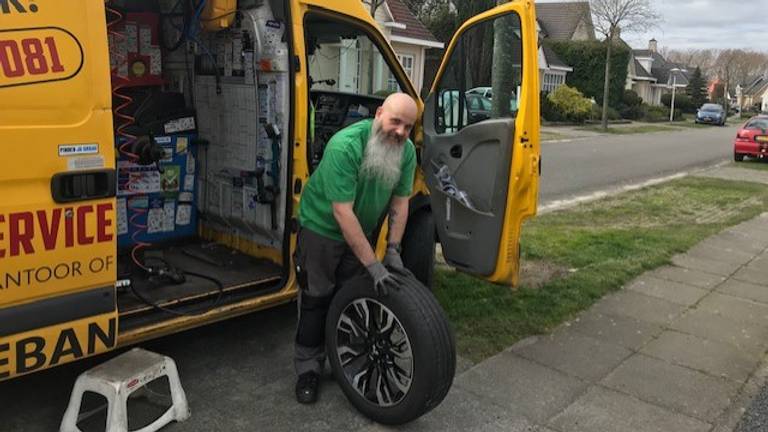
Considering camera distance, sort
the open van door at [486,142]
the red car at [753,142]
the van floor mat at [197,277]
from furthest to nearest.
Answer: the red car at [753,142]
the open van door at [486,142]
the van floor mat at [197,277]

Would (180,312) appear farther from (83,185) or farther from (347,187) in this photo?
(347,187)

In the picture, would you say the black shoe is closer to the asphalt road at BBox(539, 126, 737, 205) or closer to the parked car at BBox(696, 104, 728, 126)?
the asphalt road at BBox(539, 126, 737, 205)

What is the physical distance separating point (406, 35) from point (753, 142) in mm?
12287

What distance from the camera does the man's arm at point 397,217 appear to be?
3.78 meters

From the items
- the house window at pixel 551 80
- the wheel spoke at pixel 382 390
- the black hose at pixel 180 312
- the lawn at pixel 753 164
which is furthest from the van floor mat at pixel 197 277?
the house window at pixel 551 80

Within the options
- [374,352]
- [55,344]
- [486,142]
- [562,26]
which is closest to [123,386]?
[55,344]

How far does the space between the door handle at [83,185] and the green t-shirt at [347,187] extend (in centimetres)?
101

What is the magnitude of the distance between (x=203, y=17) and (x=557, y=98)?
109 feet

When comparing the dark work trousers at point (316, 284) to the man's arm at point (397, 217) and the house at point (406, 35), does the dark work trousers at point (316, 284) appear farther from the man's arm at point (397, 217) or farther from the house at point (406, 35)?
the house at point (406, 35)

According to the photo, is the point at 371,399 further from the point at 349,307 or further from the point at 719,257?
the point at 719,257

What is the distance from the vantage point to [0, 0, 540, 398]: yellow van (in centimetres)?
295

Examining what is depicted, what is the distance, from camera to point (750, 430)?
12.3ft

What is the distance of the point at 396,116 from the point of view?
11.2ft

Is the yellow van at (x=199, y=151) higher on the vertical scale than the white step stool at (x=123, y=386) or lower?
higher
